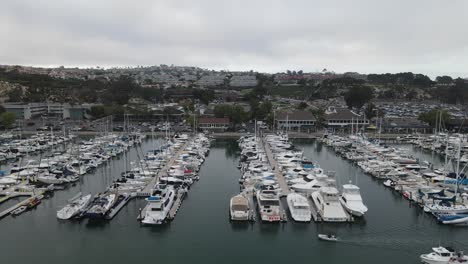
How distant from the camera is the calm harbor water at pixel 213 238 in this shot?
15.5 meters

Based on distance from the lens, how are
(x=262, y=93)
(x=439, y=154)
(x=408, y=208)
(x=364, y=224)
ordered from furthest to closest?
(x=262, y=93)
(x=439, y=154)
(x=408, y=208)
(x=364, y=224)

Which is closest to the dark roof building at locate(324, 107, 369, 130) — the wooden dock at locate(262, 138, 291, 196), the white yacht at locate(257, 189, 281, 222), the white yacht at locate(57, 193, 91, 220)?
the wooden dock at locate(262, 138, 291, 196)

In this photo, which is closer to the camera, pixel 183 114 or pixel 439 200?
pixel 439 200

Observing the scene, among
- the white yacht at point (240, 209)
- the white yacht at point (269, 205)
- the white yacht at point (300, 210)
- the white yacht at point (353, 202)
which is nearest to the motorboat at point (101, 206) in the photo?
the white yacht at point (240, 209)

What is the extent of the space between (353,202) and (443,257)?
5753mm

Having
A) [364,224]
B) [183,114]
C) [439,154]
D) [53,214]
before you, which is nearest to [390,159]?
[439,154]

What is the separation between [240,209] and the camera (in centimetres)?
1903

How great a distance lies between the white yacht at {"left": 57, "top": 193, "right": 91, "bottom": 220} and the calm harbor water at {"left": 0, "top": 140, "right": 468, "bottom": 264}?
48 cm

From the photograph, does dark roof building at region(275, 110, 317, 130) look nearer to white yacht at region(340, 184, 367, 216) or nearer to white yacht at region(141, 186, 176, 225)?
white yacht at region(340, 184, 367, 216)

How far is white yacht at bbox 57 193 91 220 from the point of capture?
18.9 metres

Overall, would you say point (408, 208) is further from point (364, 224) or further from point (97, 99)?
point (97, 99)

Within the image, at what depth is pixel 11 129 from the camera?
160ft

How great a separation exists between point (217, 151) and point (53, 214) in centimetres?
2081

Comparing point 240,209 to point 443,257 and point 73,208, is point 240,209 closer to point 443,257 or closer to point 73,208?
point 73,208
